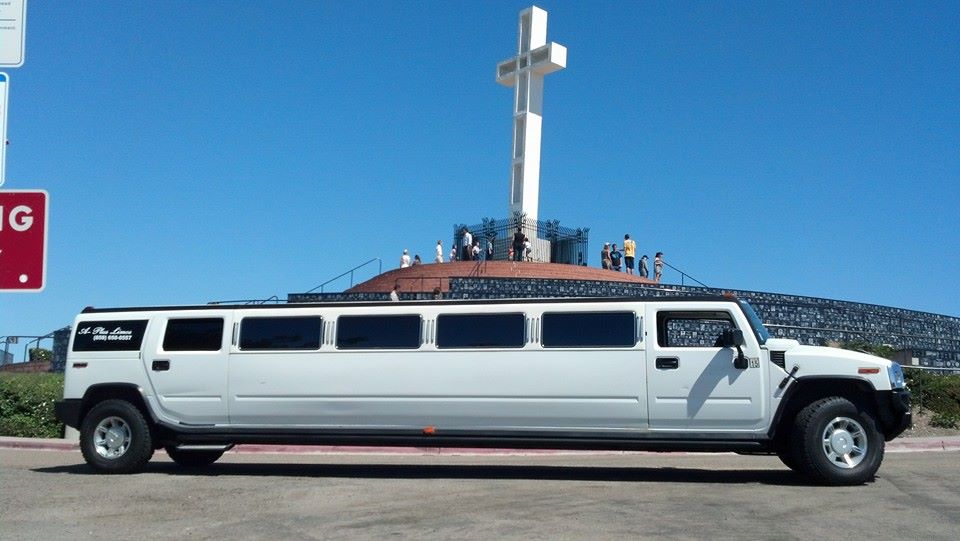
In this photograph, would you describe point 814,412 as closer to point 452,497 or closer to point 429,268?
point 452,497

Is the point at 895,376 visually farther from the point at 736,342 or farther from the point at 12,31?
the point at 12,31

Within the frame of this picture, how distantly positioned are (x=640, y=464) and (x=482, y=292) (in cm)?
1478

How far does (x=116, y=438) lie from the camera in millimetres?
12086

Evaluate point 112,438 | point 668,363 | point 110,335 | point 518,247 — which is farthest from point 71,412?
point 518,247

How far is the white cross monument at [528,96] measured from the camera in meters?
36.2

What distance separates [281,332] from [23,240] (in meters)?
5.96

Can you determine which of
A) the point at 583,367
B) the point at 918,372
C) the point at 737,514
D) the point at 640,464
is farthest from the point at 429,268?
the point at 737,514

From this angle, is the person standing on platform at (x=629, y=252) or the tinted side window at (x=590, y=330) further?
the person standing on platform at (x=629, y=252)

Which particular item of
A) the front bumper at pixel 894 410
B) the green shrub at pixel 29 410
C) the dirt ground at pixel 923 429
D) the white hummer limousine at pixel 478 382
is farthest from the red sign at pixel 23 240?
the dirt ground at pixel 923 429

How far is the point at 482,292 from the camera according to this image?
27719 mm

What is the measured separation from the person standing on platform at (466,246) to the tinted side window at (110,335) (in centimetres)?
2164

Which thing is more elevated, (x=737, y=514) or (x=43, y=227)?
(x=43, y=227)

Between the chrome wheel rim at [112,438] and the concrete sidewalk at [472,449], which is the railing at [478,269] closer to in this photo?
the concrete sidewalk at [472,449]

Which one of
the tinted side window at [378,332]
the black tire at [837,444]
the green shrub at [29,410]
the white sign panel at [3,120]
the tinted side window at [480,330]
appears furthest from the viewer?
the green shrub at [29,410]
